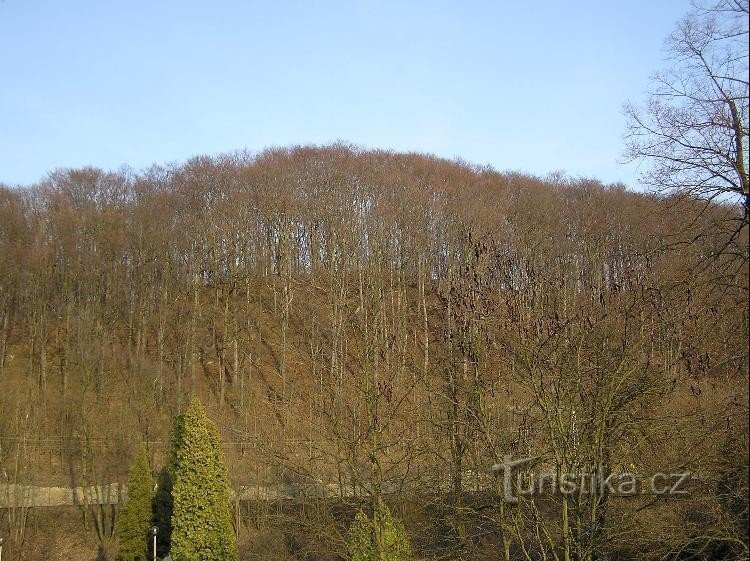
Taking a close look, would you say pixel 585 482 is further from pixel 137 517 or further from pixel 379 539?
pixel 137 517

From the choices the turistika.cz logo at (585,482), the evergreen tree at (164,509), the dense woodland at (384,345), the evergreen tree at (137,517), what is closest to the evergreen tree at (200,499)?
the dense woodland at (384,345)

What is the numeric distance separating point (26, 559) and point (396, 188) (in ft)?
64.4

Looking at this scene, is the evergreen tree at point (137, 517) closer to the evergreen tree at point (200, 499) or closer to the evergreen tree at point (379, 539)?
the evergreen tree at point (200, 499)

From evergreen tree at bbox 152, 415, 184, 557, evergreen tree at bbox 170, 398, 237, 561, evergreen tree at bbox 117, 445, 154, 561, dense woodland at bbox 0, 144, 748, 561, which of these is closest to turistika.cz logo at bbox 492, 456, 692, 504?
dense woodland at bbox 0, 144, 748, 561

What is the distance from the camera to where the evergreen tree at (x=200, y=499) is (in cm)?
1423

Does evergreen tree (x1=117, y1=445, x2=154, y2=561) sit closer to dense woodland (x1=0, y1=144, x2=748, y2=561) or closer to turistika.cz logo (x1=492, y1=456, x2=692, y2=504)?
dense woodland (x1=0, y1=144, x2=748, y2=561)

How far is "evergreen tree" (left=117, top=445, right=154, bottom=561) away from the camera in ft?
57.7

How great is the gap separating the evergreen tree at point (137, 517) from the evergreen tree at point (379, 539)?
877 centimetres

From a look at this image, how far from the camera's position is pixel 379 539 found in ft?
28.2

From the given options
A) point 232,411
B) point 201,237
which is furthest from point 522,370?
point 201,237

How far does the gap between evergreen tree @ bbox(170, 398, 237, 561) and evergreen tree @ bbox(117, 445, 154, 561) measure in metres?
3.52

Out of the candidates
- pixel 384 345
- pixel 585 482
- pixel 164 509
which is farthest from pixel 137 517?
pixel 585 482

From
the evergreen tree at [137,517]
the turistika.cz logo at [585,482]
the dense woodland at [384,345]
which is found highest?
the dense woodland at [384,345]

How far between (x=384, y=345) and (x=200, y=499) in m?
4.65
